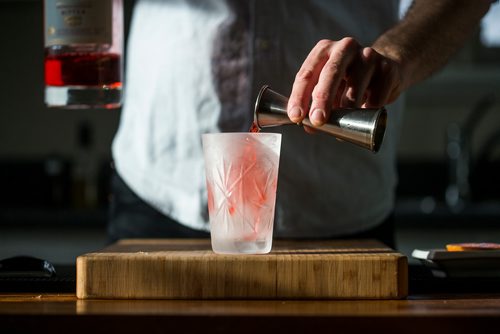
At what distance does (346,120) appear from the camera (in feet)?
3.12

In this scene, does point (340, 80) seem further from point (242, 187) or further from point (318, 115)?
point (242, 187)

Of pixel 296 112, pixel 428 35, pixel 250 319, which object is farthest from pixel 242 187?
pixel 428 35

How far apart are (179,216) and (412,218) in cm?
118

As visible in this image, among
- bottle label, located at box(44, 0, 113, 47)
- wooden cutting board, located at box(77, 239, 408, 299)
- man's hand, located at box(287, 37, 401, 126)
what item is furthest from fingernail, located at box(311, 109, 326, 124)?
bottle label, located at box(44, 0, 113, 47)

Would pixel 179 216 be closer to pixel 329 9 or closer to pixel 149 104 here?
pixel 149 104

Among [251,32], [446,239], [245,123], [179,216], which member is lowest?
[446,239]

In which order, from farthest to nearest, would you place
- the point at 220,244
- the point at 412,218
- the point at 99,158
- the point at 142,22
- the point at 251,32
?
the point at 99,158
the point at 412,218
the point at 142,22
the point at 251,32
the point at 220,244

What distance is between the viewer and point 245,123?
1367 millimetres

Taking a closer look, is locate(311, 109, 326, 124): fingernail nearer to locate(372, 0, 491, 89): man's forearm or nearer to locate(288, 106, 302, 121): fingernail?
locate(288, 106, 302, 121): fingernail

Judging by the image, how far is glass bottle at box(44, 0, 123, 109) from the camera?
1.10 metres

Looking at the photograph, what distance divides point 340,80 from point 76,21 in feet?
1.17

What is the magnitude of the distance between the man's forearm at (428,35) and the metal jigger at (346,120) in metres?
0.20

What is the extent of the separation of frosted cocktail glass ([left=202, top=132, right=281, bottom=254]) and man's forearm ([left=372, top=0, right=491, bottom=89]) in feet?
0.86

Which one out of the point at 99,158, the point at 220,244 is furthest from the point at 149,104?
the point at 99,158
